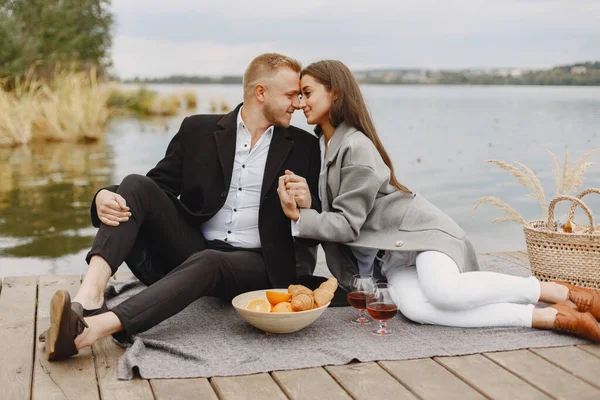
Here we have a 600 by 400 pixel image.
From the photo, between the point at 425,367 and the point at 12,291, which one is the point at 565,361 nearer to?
the point at 425,367

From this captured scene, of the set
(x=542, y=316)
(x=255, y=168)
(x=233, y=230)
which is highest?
(x=255, y=168)

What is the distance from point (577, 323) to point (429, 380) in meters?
0.77

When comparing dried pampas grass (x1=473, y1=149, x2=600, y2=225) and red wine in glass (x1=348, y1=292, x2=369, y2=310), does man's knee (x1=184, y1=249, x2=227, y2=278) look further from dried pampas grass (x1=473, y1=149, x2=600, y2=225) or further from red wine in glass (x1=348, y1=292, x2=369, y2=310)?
dried pampas grass (x1=473, y1=149, x2=600, y2=225)

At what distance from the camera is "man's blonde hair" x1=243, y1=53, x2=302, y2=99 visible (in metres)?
3.36

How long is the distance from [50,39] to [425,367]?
21760 mm

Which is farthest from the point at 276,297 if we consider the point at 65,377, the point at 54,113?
the point at 54,113

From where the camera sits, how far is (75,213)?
6.75m

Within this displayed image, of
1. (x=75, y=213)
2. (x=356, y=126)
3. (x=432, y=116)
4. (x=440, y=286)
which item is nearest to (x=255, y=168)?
Result: (x=356, y=126)

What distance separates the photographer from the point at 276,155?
334 centimetres

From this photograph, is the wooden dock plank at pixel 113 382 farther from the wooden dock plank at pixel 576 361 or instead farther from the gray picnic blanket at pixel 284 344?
the wooden dock plank at pixel 576 361

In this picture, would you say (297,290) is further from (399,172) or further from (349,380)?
(399,172)

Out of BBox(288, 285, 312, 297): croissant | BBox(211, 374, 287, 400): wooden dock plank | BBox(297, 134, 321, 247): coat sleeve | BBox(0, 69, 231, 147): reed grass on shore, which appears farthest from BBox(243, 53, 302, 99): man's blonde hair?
BBox(0, 69, 231, 147): reed grass on shore

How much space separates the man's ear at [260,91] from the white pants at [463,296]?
40.6 inches

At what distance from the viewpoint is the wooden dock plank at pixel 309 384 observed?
93.4 inches
